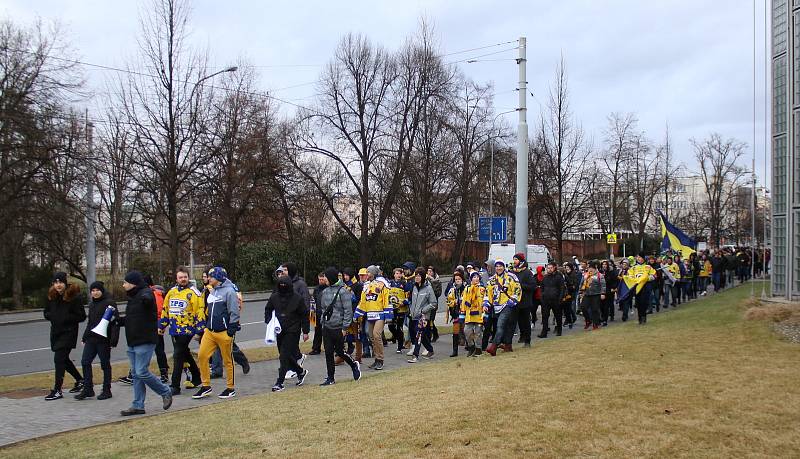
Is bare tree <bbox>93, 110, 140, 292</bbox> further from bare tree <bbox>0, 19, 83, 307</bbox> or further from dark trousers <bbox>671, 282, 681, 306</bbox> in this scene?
dark trousers <bbox>671, 282, 681, 306</bbox>

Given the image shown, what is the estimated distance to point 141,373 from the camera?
881 centimetres

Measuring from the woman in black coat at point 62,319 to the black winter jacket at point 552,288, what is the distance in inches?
409

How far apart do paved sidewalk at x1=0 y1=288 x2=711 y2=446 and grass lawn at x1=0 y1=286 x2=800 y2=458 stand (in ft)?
1.85

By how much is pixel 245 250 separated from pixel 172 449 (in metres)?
33.6

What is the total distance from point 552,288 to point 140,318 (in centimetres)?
1045

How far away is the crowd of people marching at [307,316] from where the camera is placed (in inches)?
381

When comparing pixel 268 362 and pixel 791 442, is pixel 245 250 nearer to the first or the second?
pixel 268 362

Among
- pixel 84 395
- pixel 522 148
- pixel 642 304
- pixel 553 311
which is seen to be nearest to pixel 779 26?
pixel 522 148

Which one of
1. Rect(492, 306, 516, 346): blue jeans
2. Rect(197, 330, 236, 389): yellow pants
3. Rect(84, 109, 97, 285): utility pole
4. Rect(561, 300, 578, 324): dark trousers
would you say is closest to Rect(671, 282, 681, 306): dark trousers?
Rect(561, 300, 578, 324): dark trousers

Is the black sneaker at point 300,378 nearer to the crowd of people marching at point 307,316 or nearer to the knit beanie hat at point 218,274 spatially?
the crowd of people marching at point 307,316

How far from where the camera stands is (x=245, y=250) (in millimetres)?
39500

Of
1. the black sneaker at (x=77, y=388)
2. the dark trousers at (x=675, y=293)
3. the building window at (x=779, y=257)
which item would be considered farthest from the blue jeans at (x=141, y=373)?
the dark trousers at (x=675, y=293)

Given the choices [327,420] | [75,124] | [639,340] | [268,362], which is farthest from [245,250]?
[327,420]

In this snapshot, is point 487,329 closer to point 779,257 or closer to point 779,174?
point 779,257
